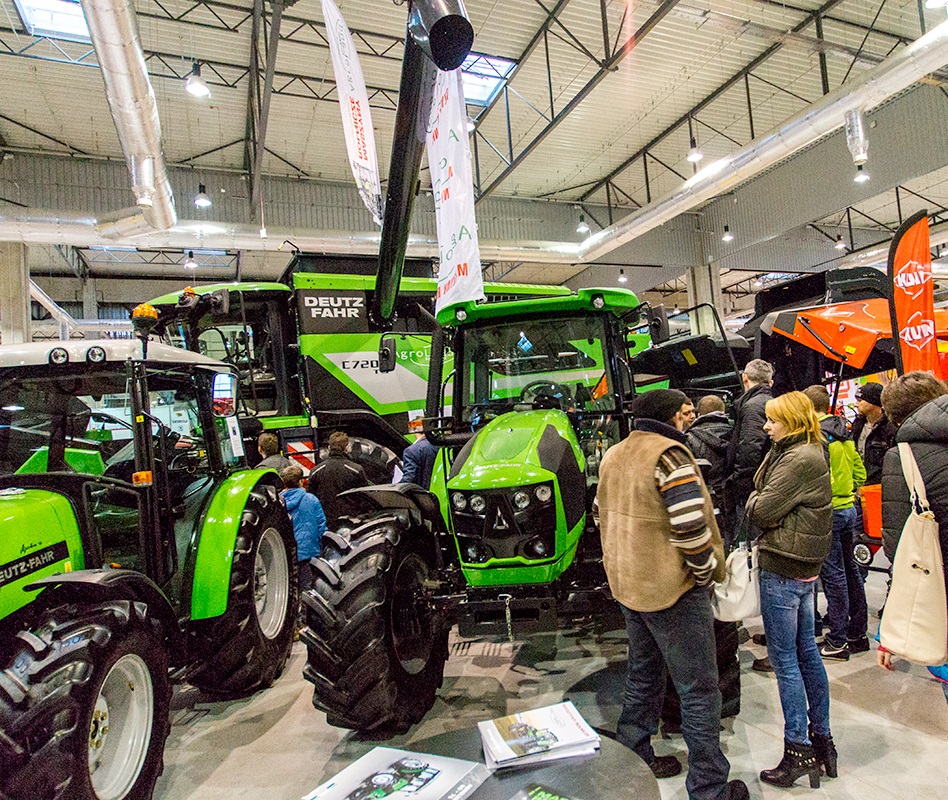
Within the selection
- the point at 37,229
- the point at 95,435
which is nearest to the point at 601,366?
the point at 95,435

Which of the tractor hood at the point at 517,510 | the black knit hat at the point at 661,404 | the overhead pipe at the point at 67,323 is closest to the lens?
the black knit hat at the point at 661,404

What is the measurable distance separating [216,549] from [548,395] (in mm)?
2061

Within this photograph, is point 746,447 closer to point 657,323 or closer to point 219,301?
point 657,323

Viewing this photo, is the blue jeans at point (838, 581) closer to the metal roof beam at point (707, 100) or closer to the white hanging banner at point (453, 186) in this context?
the white hanging banner at point (453, 186)

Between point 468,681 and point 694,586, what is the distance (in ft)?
6.19

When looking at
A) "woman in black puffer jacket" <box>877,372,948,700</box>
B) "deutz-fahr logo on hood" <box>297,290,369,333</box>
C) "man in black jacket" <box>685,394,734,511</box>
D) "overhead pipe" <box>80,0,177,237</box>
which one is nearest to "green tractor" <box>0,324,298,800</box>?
"deutz-fahr logo on hood" <box>297,290,369,333</box>

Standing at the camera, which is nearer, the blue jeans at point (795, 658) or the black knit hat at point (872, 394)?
the blue jeans at point (795, 658)

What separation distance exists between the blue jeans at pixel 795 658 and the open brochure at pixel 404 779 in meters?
1.61

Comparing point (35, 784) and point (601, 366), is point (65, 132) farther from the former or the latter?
point (35, 784)

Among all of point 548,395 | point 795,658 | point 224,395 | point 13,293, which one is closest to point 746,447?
point 548,395

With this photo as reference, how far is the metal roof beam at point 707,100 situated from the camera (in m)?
9.15

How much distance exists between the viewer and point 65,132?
34.8 feet

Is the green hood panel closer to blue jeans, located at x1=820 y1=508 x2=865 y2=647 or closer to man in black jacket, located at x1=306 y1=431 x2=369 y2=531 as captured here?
man in black jacket, located at x1=306 y1=431 x2=369 y2=531

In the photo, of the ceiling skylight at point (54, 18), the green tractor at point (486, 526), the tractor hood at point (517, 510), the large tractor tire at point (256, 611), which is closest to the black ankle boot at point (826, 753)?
the green tractor at point (486, 526)
